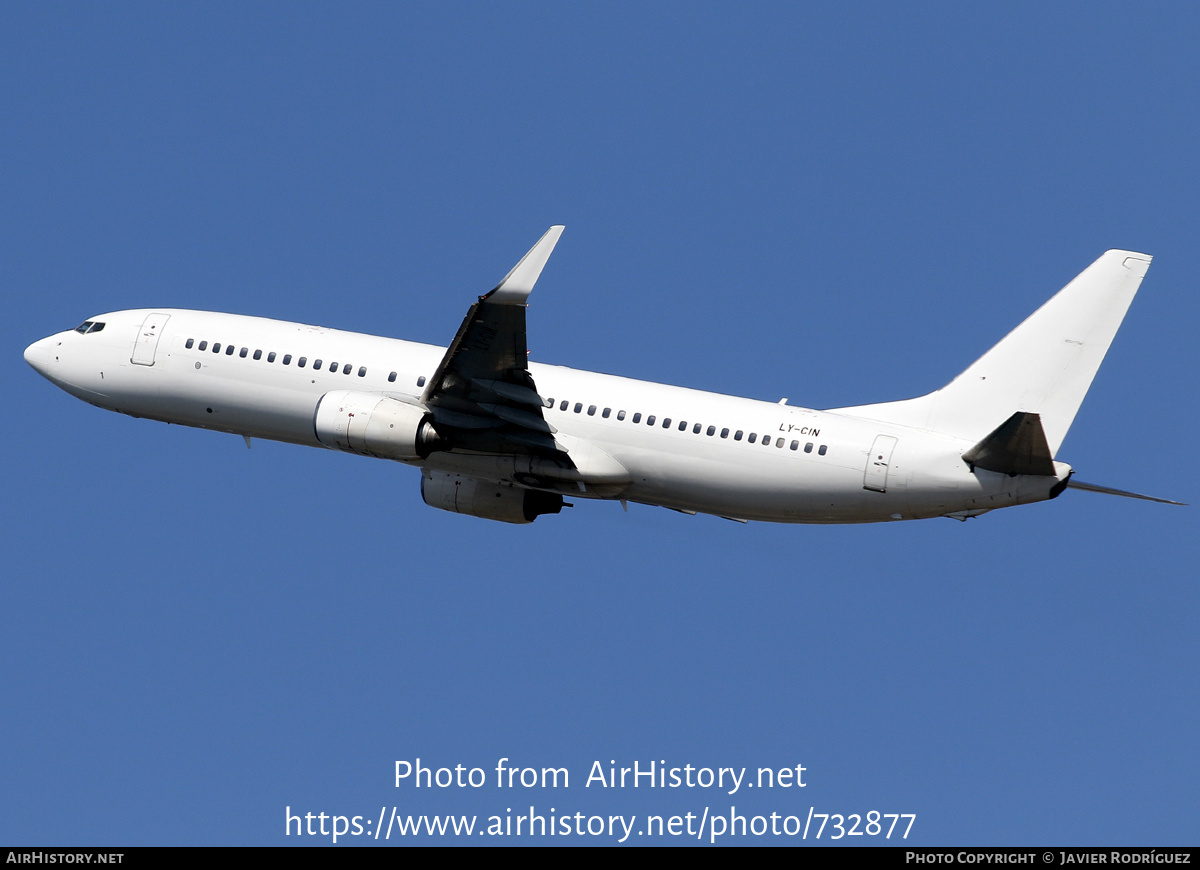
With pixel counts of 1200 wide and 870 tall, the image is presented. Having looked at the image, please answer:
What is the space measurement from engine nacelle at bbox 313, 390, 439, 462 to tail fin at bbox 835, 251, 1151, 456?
1220cm

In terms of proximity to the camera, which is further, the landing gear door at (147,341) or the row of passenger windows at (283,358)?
the landing gear door at (147,341)

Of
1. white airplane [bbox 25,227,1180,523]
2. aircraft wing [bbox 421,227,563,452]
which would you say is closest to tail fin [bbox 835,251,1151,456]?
white airplane [bbox 25,227,1180,523]

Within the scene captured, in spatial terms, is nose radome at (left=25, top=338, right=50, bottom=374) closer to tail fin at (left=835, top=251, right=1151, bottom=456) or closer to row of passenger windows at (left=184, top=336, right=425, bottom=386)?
row of passenger windows at (left=184, top=336, right=425, bottom=386)

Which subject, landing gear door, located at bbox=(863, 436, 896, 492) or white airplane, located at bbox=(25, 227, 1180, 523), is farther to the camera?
landing gear door, located at bbox=(863, 436, 896, 492)

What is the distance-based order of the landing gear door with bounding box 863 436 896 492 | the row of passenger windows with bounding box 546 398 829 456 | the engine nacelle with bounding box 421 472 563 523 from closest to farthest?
the landing gear door with bounding box 863 436 896 492 → the row of passenger windows with bounding box 546 398 829 456 → the engine nacelle with bounding box 421 472 563 523

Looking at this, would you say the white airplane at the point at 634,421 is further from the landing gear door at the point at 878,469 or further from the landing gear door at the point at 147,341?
the landing gear door at the point at 147,341

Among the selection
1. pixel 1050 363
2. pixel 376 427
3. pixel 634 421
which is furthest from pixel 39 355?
pixel 1050 363

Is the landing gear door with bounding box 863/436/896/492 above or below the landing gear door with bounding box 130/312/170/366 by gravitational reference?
below

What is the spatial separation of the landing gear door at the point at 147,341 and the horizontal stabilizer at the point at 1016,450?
22.2 metres

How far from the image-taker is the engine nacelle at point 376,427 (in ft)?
127

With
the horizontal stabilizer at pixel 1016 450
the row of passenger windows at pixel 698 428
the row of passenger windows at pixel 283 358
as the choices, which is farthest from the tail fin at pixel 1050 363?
the row of passenger windows at pixel 283 358

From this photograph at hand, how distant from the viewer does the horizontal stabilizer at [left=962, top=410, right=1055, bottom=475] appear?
3525cm

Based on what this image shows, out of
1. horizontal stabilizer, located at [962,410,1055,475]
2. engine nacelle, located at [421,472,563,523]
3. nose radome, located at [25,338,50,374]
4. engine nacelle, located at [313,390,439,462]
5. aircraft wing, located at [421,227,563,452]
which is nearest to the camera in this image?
horizontal stabilizer, located at [962,410,1055,475]
